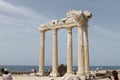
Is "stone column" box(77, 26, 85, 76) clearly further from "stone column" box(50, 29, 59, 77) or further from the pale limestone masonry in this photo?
"stone column" box(50, 29, 59, 77)

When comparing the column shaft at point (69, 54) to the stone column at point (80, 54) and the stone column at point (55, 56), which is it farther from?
the stone column at point (80, 54)

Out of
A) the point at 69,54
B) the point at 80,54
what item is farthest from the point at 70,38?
the point at 80,54

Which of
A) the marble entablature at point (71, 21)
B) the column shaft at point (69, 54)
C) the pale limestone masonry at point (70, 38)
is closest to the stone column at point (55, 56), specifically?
the pale limestone masonry at point (70, 38)

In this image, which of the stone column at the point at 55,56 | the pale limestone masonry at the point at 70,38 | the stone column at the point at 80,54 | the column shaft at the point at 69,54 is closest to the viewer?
the stone column at the point at 80,54

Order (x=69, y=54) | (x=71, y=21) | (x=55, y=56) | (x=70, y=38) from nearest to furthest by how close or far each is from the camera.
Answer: (x=69, y=54) < (x=70, y=38) < (x=71, y=21) < (x=55, y=56)

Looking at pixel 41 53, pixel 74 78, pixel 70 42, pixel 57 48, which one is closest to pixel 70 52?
pixel 70 42

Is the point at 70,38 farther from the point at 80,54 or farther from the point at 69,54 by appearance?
the point at 80,54

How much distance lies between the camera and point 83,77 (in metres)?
34.9

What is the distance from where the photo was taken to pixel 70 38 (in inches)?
1618

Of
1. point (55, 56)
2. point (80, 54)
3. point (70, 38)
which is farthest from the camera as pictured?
point (55, 56)

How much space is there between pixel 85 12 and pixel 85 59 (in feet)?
22.4

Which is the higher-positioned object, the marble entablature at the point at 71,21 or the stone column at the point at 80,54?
the marble entablature at the point at 71,21

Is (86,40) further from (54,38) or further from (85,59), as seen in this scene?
(54,38)

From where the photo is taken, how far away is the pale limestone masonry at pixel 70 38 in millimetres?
35688
